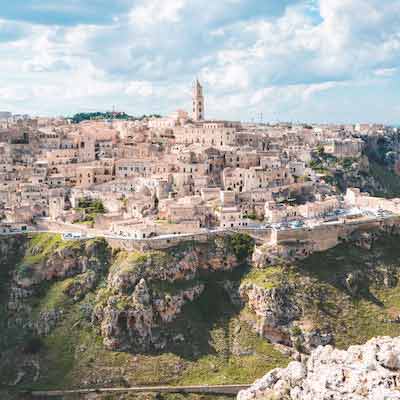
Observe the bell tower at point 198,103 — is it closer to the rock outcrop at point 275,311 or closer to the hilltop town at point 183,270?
the hilltop town at point 183,270

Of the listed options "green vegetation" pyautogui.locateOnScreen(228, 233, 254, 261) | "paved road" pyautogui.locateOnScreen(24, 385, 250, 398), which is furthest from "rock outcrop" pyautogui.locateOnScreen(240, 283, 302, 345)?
"paved road" pyautogui.locateOnScreen(24, 385, 250, 398)

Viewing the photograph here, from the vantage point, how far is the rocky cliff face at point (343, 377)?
26078 millimetres

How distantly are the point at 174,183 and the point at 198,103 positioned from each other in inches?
1327

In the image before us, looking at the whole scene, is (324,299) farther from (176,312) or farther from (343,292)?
(176,312)

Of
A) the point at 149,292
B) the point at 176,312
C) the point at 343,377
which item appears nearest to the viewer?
the point at 343,377

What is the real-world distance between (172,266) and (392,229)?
24.1 m

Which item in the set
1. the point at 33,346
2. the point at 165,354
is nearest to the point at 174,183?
the point at 165,354

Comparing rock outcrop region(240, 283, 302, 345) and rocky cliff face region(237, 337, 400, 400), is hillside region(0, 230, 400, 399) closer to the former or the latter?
rock outcrop region(240, 283, 302, 345)

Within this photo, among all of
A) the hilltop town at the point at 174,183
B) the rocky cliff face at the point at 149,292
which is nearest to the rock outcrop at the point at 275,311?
the hilltop town at the point at 174,183

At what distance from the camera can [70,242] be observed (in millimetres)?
58719

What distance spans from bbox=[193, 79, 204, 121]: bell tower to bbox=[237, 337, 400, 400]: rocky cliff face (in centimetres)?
7096

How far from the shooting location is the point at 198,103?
100 meters

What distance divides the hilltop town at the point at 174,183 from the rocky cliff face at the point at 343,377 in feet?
86.1

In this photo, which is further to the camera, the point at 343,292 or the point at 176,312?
the point at 343,292
